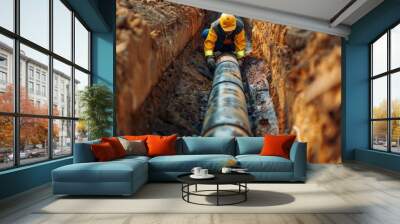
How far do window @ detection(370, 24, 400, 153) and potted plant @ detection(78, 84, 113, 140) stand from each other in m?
6.10

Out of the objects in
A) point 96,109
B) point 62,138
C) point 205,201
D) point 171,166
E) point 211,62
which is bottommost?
point 205,201

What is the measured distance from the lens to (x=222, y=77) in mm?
10617

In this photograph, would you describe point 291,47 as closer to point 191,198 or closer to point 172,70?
point 172,70

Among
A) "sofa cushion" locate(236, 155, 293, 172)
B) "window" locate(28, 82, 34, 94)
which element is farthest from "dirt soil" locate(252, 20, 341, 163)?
"window" locate(28, 82, 34, 94)

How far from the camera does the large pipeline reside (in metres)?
9.37

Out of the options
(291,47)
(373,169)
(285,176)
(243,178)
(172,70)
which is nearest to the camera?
(243,178)

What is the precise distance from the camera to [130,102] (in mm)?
9000

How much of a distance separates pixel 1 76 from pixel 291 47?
277 inches

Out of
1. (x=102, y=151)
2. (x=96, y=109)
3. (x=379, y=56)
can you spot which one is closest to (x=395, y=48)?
(x=379, y=56)

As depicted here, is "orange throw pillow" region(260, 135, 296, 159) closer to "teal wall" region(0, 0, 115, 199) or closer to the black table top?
the black table top

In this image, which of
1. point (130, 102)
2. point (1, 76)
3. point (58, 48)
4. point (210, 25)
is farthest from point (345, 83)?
point (1, 76)

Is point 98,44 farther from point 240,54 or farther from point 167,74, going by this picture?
point 240,54

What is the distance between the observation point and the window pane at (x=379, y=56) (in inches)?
326

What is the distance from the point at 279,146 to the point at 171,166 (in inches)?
71.5
